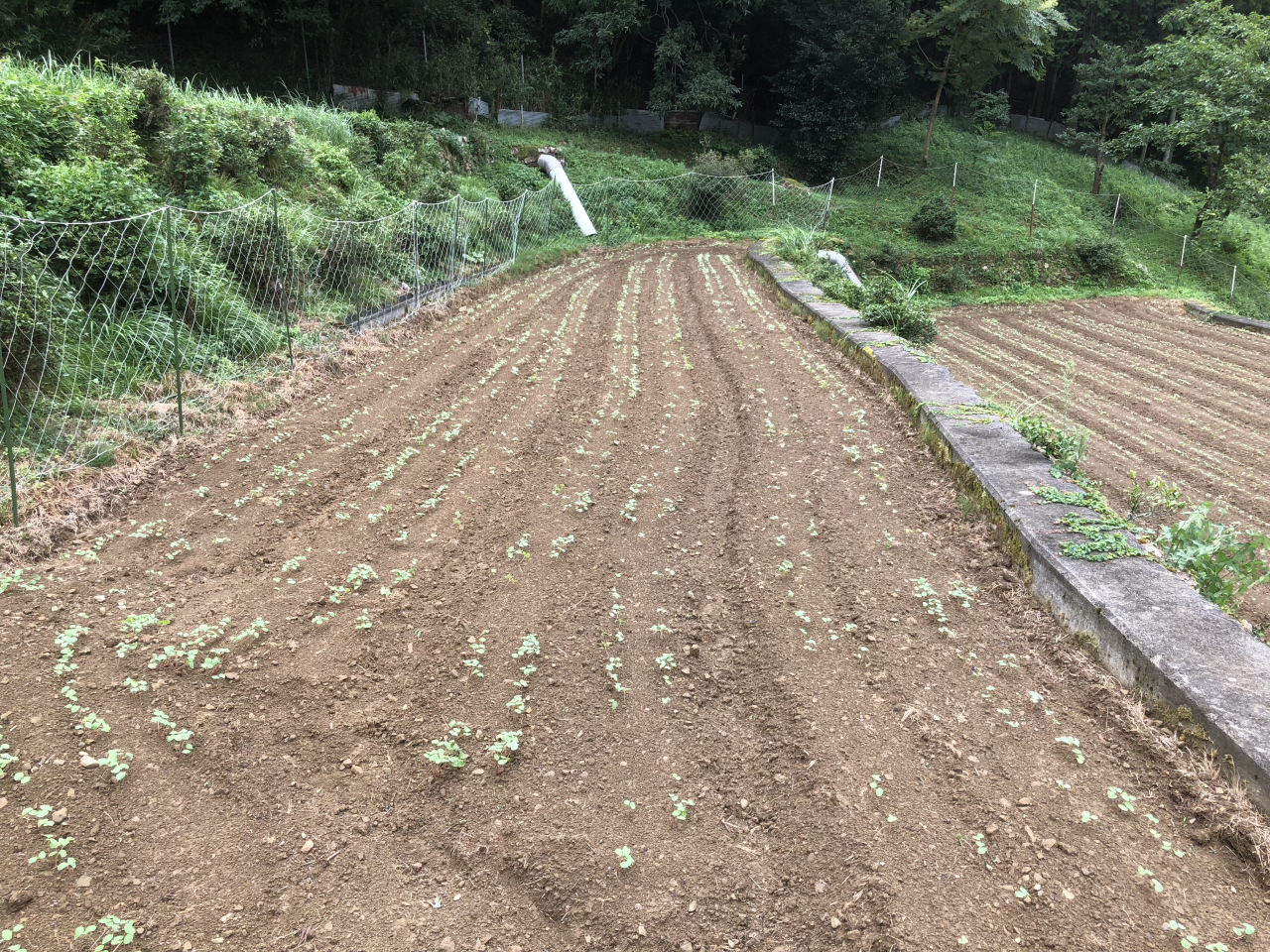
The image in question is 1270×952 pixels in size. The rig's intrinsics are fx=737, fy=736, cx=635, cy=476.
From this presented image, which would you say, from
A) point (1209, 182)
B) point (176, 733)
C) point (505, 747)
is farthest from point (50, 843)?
point (1209, 182)

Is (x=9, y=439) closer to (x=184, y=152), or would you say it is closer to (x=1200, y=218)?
(x=184, y=152)

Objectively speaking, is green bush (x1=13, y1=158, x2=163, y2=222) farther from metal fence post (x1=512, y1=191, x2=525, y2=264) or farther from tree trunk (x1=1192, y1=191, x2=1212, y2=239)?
tree trunk (x1=1192, y1=191, x2=1212, y2=239)

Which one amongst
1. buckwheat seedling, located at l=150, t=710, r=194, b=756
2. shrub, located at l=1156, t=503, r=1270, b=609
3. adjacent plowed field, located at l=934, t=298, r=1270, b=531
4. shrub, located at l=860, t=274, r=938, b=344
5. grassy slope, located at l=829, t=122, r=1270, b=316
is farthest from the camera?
grassy slope, located at l=829, t=122, r=1270, b=316

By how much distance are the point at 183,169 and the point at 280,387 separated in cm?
286

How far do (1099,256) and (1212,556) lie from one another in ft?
55.5

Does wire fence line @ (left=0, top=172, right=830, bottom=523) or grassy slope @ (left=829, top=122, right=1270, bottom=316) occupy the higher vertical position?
grassy slope @ (left=829, top=122, right=1270, bottom=316)

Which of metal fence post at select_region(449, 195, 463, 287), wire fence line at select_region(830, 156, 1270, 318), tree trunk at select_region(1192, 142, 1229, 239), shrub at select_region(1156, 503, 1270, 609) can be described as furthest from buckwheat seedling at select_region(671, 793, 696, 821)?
tree trunk at select_region(1192, 142, 1229, 239)

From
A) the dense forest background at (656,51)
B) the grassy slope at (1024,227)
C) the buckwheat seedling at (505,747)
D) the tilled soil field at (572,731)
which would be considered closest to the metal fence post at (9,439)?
the tilled soil field at (572,731)

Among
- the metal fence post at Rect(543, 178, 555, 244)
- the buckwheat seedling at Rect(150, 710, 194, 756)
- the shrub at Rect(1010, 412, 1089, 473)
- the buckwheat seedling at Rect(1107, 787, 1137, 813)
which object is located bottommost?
the buckwheat seedling at Rect(150, 710, 194, 756)

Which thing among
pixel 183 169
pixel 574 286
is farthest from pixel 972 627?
pixel 574 286

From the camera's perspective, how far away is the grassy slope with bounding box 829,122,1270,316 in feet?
54.7

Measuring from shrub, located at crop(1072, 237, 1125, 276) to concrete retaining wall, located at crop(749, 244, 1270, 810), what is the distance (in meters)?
15.4

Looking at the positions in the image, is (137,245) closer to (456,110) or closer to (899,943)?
(899,943)

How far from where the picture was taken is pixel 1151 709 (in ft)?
9.49
